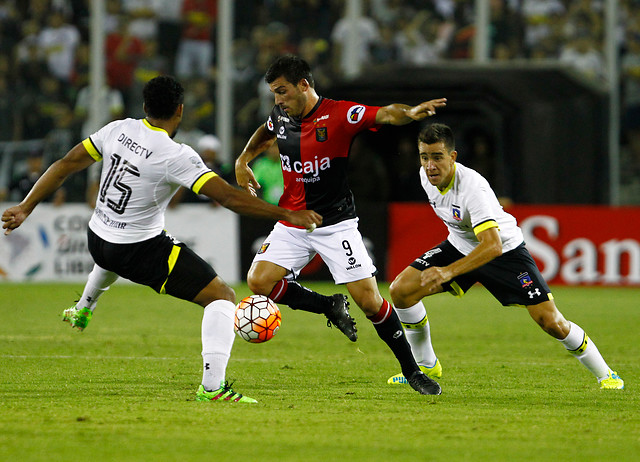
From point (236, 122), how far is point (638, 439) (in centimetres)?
1359

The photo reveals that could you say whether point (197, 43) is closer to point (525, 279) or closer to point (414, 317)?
point (414, 317)

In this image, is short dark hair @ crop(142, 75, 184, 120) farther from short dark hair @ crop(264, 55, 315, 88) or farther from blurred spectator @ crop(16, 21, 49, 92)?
blurred spectator @ crop(16, 21, 49, 92)

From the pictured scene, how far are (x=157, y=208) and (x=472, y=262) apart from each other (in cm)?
207

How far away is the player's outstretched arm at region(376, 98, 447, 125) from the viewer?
6676 millimetres

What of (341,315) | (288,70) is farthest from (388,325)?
(288,70)

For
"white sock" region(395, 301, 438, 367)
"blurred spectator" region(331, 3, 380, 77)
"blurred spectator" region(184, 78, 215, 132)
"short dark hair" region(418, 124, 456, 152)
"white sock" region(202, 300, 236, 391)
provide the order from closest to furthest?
"white sock" region(202, 300, 236, 391)
"short dark hair" region(418, 124, 456, 152)
"white sock" region(395, 301, 438, 367)
"blurred spectator" region(184, 78, 215, 132)
"blurred spectator" region(331, 3, 380, 77)

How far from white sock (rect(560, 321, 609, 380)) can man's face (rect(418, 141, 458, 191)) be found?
138cm

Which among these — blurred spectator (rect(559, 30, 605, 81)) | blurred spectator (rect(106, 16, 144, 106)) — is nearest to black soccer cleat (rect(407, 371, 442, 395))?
blurred spectator (rect(106, 16, 144, 106))

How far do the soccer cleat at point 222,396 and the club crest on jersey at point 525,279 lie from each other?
216 centimetres

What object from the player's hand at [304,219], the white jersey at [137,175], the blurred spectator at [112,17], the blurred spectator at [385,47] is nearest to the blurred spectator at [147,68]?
the blurred spectator at [112,17]

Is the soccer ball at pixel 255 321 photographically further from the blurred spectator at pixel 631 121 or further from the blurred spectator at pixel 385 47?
the blurred spectator at pixel 631 121

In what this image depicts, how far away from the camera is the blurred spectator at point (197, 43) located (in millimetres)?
18375

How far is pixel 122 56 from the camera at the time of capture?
18.4 metres

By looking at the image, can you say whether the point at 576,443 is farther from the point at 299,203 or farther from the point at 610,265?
the point at 610,265
